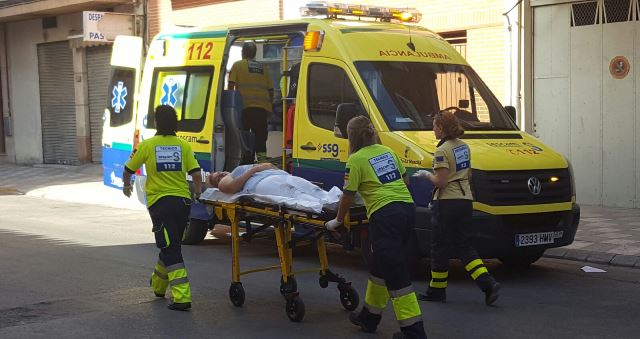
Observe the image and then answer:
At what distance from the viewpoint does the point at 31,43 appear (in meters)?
27.4

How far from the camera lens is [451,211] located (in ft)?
26.3

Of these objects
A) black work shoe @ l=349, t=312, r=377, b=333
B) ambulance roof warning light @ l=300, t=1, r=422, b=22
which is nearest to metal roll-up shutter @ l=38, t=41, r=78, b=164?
A: ambulance roof warning light @ l=300, t=1, r=422, b=22

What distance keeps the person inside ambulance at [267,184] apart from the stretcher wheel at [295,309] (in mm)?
829

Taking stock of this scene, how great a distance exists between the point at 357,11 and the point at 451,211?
363 centimetres

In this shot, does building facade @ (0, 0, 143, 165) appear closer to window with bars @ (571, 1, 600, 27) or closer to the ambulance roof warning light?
window with bars @ (571, 1, 600, 27)

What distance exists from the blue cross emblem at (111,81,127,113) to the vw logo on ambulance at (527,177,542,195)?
6.58m

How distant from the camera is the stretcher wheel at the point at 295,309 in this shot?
24.1 feet

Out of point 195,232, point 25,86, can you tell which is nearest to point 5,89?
point 25,86

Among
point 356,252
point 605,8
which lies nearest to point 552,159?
point 356,252

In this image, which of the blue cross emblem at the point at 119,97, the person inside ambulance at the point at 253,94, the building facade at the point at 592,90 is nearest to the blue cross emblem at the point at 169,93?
the person inside ambulance at the point at 253,94

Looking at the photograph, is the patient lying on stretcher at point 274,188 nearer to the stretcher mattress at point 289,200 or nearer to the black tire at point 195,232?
the stretcher mattress at point 289,200

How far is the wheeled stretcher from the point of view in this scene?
730 cm

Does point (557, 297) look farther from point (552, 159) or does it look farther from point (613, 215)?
point (613, 215)

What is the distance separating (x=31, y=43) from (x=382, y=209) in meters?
23.1
